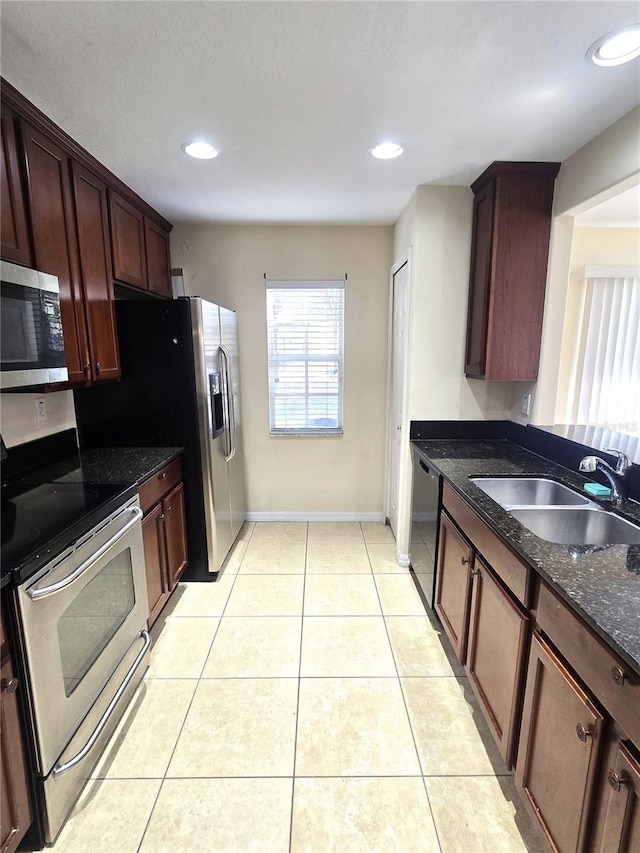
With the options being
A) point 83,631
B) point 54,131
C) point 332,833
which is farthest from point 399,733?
point 54,131

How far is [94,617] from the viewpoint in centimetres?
154

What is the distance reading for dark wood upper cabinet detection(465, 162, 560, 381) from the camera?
7.15 feet

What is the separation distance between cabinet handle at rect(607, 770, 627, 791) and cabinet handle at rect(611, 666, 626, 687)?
0.61ft

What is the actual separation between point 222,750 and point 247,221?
3.24 metres

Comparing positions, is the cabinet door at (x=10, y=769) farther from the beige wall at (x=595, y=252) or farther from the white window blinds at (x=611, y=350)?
the white window blinds at (x=611, y=350)

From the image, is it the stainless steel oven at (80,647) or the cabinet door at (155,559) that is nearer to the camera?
the stainless steel oven at (80,647)

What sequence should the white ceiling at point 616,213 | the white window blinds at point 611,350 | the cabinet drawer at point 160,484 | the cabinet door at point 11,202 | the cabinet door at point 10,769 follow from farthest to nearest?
1. the white window blinds at point 611,350
2. the white ceiling at point 616,213
3. the cabinet drawer at point 160,484
4. the cabinet door at point 11,202
5. the cabinet door at point 10,769

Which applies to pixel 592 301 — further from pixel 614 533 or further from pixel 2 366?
pixel 2 366

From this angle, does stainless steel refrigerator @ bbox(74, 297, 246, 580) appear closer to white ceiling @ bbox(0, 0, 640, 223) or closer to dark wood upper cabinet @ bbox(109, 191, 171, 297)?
dark wood upper cabinet @ bbox(109, 191, 171, 297)

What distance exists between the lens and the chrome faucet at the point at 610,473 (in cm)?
164

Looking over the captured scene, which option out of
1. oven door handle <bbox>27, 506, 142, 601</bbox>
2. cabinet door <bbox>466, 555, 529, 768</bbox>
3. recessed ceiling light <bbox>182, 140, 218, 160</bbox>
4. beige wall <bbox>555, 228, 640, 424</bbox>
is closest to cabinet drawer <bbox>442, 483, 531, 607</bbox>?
cabinet door <bbox>466, 555, 529, 768</bbox>

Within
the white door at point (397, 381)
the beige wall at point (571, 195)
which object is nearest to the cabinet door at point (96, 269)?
the white door at point (397, 381)

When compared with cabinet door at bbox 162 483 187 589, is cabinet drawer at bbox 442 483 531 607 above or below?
above

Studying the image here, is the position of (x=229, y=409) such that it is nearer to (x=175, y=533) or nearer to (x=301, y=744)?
(x=175, y=533)
